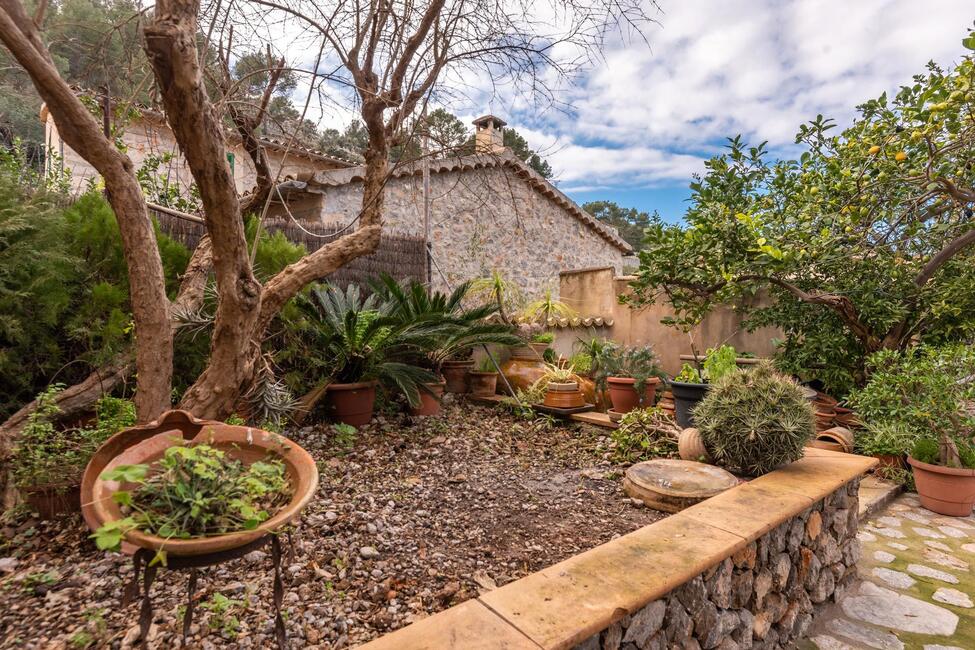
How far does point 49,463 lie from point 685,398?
3537mm

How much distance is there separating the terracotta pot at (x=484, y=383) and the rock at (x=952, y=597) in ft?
11.6

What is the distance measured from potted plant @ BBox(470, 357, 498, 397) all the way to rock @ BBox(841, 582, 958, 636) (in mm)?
3350

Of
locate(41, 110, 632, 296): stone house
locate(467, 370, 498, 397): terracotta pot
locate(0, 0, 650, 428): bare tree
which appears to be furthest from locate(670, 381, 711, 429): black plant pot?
locate(41, 110, 632, 296): stone house

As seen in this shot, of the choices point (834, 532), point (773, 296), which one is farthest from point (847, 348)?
point (834, 532)

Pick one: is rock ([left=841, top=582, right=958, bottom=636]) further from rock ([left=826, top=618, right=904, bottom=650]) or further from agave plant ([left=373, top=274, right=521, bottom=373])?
agave plant ([left=373, top=274, right=521, bottom=373])

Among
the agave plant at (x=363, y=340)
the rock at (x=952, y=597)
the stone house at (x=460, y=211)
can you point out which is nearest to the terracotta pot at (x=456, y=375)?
the stone house at (x=460, y=211)

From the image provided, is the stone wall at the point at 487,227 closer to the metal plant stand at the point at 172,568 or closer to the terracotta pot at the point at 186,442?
the terracotta pot at the point at 186,442

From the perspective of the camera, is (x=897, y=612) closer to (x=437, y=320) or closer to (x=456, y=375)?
(x=437, y=320)

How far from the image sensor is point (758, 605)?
1815 mm

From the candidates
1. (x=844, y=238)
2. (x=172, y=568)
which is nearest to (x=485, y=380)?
(x=844, y=238)

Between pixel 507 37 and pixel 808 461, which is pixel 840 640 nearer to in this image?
pixel 808 461

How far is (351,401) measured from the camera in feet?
11.9

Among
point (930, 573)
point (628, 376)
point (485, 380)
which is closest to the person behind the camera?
point (930, 573)

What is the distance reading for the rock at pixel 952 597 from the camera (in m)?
2.11
